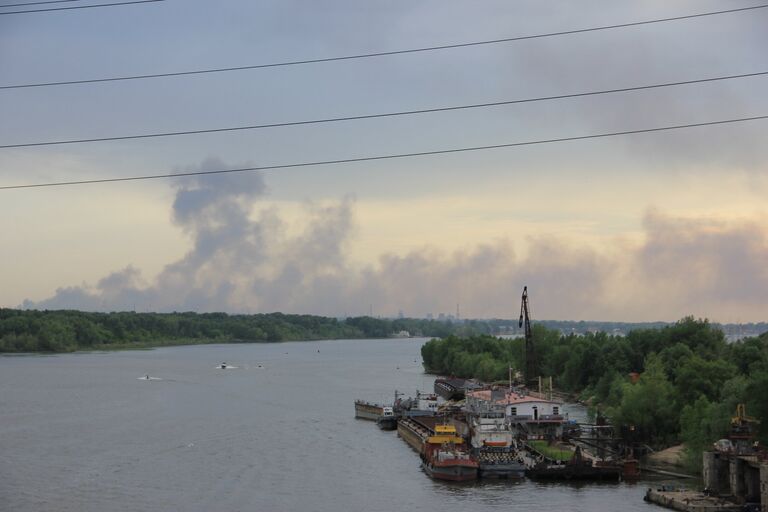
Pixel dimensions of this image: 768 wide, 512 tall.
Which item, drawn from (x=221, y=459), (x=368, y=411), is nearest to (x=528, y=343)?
(x=368, y=411)

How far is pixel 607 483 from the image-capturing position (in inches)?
1964

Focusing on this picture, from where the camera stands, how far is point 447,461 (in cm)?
5062

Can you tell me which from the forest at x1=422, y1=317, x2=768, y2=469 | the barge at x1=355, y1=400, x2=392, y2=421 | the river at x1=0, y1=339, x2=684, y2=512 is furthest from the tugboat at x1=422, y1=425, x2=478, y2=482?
the barge at x1=355, y1=400, x2=392, y2=421

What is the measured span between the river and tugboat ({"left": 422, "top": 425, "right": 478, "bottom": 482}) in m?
0.70

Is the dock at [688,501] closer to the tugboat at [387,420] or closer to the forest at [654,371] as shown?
the forest at [654,371]

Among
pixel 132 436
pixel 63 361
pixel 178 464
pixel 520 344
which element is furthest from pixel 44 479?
pixel 63 361

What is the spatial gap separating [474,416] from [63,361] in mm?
131718

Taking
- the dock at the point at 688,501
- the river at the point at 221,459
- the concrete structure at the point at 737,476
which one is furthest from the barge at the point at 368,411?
the concrete structure at the point at 737,476

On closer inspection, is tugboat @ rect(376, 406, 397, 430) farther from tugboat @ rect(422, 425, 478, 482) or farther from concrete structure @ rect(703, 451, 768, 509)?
concrete structure @ rect(703, 451, 768, 509)

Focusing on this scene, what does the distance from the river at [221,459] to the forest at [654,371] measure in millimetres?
7226

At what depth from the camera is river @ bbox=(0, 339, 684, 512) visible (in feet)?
145

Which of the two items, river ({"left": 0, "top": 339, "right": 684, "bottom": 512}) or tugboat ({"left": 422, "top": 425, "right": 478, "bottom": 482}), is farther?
tugboat ({"left": 422, "top": 425, "right": 478, "bottom": 482})

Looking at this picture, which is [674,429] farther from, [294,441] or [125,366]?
[125,366]

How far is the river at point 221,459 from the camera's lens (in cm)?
4434
